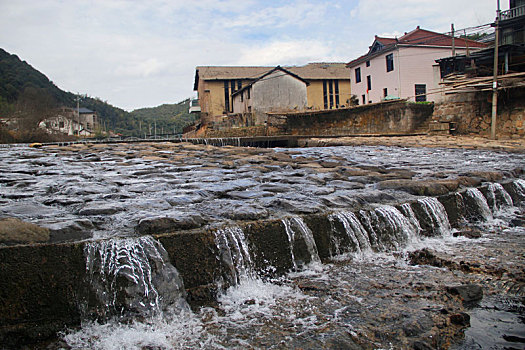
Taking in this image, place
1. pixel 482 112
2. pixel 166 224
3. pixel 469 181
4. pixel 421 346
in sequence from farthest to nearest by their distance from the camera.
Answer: pixel 482 112 → pixel 469 181 → pixel 166 224 → pixel 421 346

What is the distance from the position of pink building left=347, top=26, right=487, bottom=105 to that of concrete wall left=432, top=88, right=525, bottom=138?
399 inches

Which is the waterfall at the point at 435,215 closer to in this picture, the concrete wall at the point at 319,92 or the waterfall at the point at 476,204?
the waterfall at the point at 476,204

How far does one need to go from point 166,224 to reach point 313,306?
1.48 metres

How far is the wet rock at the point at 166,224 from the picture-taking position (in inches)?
139

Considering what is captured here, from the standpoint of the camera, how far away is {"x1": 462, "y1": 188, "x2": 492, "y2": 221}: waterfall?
5.74 m

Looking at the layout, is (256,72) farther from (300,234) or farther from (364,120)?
(300,234)

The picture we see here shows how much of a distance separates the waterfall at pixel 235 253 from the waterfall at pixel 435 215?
251cm

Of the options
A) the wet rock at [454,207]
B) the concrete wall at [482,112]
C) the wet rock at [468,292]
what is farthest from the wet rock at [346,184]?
the concrete wall at [482,112]

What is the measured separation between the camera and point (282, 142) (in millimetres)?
19266

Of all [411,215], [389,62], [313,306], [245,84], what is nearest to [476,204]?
[411,215]

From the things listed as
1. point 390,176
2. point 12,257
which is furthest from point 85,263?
point 390,176

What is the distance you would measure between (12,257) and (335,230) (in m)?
2.86

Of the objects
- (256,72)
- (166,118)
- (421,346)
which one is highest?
(166,118)

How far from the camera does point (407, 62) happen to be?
96.9ft
